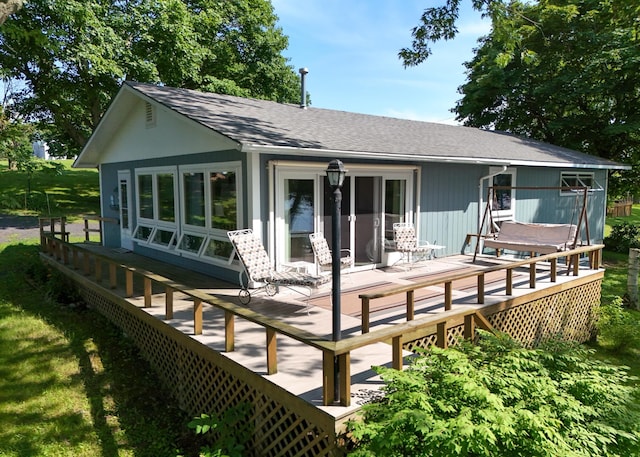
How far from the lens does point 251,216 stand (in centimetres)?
641

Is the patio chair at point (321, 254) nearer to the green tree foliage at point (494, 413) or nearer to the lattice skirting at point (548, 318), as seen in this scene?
the lattice skirting at point (548, 318)

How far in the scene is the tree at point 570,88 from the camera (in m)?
15.1

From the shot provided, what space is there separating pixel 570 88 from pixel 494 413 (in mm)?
17329

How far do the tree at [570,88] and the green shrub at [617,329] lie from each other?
877 cm

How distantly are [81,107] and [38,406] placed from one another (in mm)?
15383

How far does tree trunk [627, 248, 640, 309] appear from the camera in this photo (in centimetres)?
903

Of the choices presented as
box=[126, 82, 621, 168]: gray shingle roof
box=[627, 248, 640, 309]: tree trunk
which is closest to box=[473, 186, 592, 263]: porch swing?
box=[627, 248, 640, 309]: tree trunk

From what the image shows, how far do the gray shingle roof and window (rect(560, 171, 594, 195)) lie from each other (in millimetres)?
456

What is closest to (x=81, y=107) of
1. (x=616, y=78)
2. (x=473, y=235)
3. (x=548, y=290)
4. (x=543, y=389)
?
(x=473, y=235)

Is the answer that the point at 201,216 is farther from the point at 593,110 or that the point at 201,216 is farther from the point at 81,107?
the point at 593,110

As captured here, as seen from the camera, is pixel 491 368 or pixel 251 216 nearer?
pixel 491 368

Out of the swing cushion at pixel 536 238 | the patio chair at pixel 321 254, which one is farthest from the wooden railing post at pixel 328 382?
the swing cushion at pixel 536 238

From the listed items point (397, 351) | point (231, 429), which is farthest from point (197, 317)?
point (397, 351)

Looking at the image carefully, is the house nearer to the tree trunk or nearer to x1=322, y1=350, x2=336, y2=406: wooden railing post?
the tree trunk
